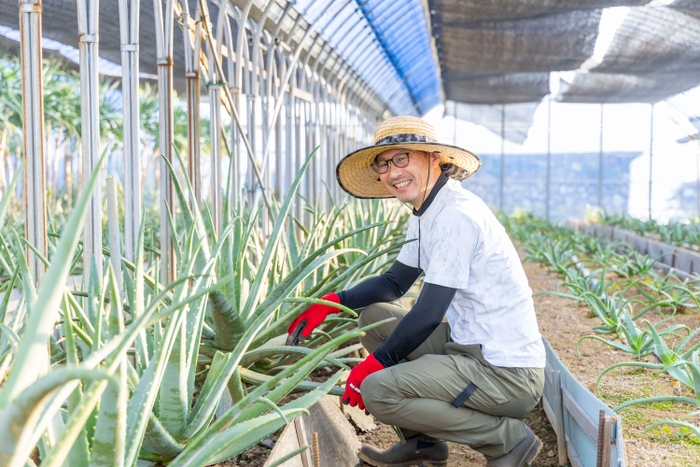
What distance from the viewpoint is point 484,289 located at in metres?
1.97

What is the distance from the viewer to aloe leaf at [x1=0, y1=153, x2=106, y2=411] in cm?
66

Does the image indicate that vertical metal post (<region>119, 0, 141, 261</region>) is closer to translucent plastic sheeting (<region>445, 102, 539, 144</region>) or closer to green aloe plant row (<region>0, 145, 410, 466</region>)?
green aloe plant row (<region>0, 145, 410, 466</region>)

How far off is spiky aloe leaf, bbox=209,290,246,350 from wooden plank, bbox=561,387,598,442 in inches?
35.3

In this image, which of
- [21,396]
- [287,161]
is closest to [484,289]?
[21,396]

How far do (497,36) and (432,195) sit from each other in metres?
5.13

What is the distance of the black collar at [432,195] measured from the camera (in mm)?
2113

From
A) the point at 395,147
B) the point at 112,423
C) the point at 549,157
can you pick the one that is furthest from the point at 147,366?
the point at 549,157

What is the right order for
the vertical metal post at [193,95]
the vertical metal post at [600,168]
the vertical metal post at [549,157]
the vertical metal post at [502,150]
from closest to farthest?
the vertical metal post at [193,95] < the vertical metal post at [600,168] < the vertical metal post at [549,157] < the vertical metal post at [502,150]

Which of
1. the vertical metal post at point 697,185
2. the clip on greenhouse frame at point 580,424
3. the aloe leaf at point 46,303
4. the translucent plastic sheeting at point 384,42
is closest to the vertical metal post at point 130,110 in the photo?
the clip on greenhouse frame at point 580,424

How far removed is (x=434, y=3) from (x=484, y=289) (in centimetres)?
466

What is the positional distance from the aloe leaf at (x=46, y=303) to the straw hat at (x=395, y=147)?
144cm

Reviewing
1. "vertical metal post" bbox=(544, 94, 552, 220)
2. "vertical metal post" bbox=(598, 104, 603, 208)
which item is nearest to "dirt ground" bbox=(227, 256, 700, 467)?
"vertical metal post" bbox=(598, 104, 603, 208)

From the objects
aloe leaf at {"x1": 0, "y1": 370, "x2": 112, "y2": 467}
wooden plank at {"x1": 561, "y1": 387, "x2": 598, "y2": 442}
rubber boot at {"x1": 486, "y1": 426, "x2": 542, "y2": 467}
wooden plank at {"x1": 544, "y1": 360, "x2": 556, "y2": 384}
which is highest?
aloe leaf at {"x1": 0, "y1": 370, "x2": 112, "y2": 467}

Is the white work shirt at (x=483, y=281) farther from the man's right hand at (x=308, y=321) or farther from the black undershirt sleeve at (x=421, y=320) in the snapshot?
the man's right hand at (x=308, y=321)
